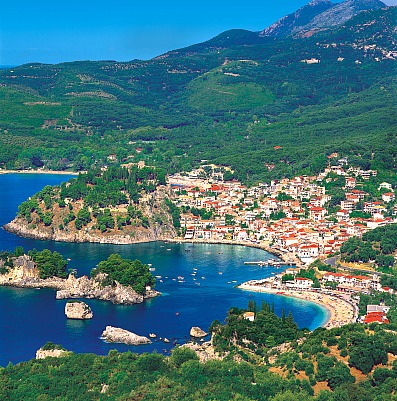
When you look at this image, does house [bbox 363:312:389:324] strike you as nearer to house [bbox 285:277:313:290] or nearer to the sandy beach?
the sandy beach


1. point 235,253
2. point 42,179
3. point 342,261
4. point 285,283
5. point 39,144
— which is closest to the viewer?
point 285,283

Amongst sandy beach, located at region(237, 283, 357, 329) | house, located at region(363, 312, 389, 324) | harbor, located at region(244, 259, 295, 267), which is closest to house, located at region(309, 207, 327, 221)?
harbor, located at region(244, 259, 295, 267)

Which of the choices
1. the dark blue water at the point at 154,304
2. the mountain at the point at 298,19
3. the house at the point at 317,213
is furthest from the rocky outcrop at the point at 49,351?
the mountain at the point at 298,19

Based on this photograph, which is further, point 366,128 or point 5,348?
point 366,128

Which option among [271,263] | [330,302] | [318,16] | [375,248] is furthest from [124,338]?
[318,16]

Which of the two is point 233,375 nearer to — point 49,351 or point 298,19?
point 49,351

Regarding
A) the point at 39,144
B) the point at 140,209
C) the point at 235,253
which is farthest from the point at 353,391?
the point at 39,144

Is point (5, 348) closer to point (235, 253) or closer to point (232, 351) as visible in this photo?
point (232, 351)
